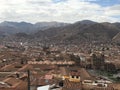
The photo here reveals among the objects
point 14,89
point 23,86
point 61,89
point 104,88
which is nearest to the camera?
point 61,89

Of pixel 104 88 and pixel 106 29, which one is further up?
pixel 106 29

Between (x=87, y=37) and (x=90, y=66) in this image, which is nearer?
(x=90, y=66)

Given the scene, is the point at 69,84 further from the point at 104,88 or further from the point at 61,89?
the point at 104,88

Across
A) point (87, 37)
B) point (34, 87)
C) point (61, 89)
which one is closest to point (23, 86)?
point (34, 87)

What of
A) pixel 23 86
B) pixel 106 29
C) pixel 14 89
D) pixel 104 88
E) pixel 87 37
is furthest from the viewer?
pixel 106 29

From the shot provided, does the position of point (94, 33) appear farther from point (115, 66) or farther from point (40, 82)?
point (40, 82)

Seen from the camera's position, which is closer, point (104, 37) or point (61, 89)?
point (61, 89)

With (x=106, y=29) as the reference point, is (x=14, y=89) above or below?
below

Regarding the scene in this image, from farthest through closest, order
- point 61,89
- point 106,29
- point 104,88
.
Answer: point 106,29 < point 104,88 < point 61,89

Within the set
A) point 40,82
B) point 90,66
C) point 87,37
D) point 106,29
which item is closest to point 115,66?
point 90,66
